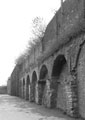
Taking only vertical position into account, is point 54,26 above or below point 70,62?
above

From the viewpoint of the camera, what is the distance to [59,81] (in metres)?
13.0

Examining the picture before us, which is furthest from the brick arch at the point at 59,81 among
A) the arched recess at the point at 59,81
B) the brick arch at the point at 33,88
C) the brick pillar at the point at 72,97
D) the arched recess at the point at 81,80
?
the brick arch at the point at 33,88

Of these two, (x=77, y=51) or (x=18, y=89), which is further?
(x=18, y=89)

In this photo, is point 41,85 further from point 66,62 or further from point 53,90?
point 66,62

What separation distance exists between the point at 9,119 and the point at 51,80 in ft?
15.5

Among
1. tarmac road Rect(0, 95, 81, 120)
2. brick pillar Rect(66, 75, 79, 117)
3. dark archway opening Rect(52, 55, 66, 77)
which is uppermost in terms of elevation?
dark archway opening Rect(52, 55, 66, 77)

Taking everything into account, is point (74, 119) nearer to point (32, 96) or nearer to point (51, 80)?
point (51, 80)

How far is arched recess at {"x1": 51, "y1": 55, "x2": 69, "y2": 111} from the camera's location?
12094mm

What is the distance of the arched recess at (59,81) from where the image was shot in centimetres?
1209

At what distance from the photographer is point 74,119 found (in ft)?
29.2

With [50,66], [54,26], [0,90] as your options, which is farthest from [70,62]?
[0,90]

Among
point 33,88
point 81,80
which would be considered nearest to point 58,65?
point 81,80

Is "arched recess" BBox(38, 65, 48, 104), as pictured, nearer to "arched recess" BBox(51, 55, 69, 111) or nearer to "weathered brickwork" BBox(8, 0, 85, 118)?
"weathered brickwork" BBox(8, 0, 85, 118)

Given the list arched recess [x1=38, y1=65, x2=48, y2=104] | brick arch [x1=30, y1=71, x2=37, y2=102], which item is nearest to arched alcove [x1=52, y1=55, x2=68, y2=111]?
arched recess [x1=38, y1=65, x2=48, y2=104]
